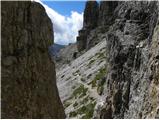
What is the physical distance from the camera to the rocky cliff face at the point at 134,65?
35875 millimetres

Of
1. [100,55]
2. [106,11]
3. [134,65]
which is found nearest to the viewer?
[134,65]

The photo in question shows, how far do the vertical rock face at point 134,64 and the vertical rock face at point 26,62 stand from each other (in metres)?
9.51

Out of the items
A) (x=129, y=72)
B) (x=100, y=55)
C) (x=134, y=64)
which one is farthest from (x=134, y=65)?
(x=100, y=55)

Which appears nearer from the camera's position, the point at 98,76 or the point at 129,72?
Result: the point at 129,72

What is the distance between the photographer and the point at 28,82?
25031 mm

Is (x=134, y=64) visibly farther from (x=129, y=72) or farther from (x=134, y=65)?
(x=129, y=72)

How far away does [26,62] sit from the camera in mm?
24984

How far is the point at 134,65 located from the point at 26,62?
2203 centimetres

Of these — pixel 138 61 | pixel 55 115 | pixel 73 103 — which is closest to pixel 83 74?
pixel 73 103

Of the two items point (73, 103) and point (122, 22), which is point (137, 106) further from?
point (73, 103)

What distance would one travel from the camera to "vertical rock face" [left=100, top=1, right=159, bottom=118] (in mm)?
35869

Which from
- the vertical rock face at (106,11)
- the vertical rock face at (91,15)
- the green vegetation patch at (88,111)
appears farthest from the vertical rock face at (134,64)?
the vertical rock face at (91,15)

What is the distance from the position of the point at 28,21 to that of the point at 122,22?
29.9 meters

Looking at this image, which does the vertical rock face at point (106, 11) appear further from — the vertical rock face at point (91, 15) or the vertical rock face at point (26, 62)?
the vertical rock face at point (26, 62)
